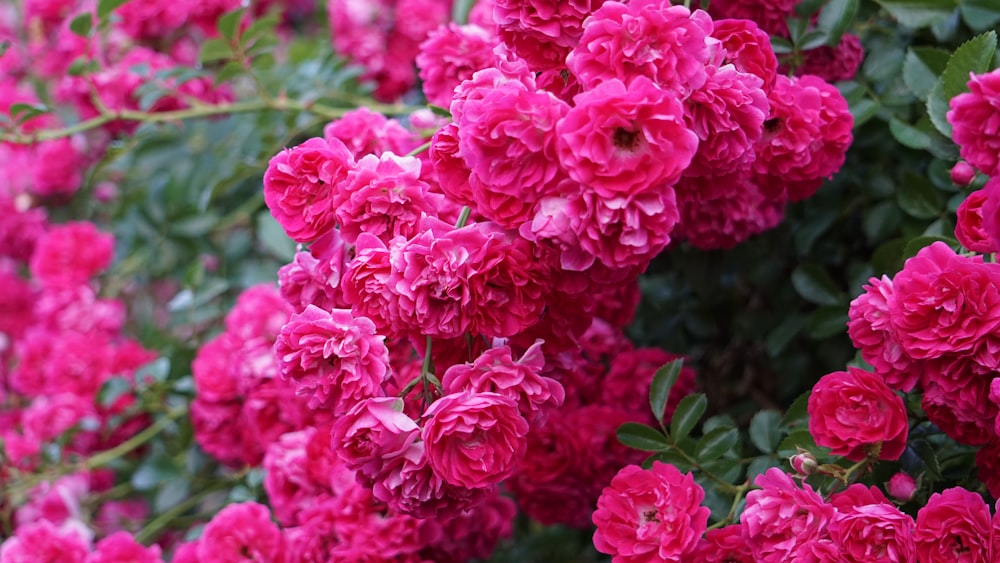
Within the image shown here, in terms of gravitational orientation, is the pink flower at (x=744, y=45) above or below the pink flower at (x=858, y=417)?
above

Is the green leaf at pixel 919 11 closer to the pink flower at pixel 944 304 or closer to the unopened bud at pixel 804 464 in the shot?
the pink flower at pixel 944 304

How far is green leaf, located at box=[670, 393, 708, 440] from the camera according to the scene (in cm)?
96

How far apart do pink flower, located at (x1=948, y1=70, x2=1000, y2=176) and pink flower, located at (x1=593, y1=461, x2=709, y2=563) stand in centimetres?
36

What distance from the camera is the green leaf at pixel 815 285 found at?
1169 millimetres

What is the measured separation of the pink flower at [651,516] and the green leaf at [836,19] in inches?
21.0

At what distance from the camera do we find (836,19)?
105 centimetres

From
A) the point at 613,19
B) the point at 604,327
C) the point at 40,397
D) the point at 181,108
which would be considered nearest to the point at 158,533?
the point at 40,397

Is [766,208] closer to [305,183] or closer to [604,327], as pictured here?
[604,327]

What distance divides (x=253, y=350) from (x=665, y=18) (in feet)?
2.61

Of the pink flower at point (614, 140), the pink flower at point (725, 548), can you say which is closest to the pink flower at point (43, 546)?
the pink flower at point (725, 548)

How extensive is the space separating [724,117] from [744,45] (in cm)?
12

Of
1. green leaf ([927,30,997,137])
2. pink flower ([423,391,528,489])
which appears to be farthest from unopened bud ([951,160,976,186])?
pink flower ([423,391,528,489])

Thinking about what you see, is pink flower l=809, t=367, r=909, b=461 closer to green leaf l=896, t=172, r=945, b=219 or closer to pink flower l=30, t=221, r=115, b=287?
green leaf l=896, t=172, r=945, b=219

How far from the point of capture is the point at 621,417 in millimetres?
1095
